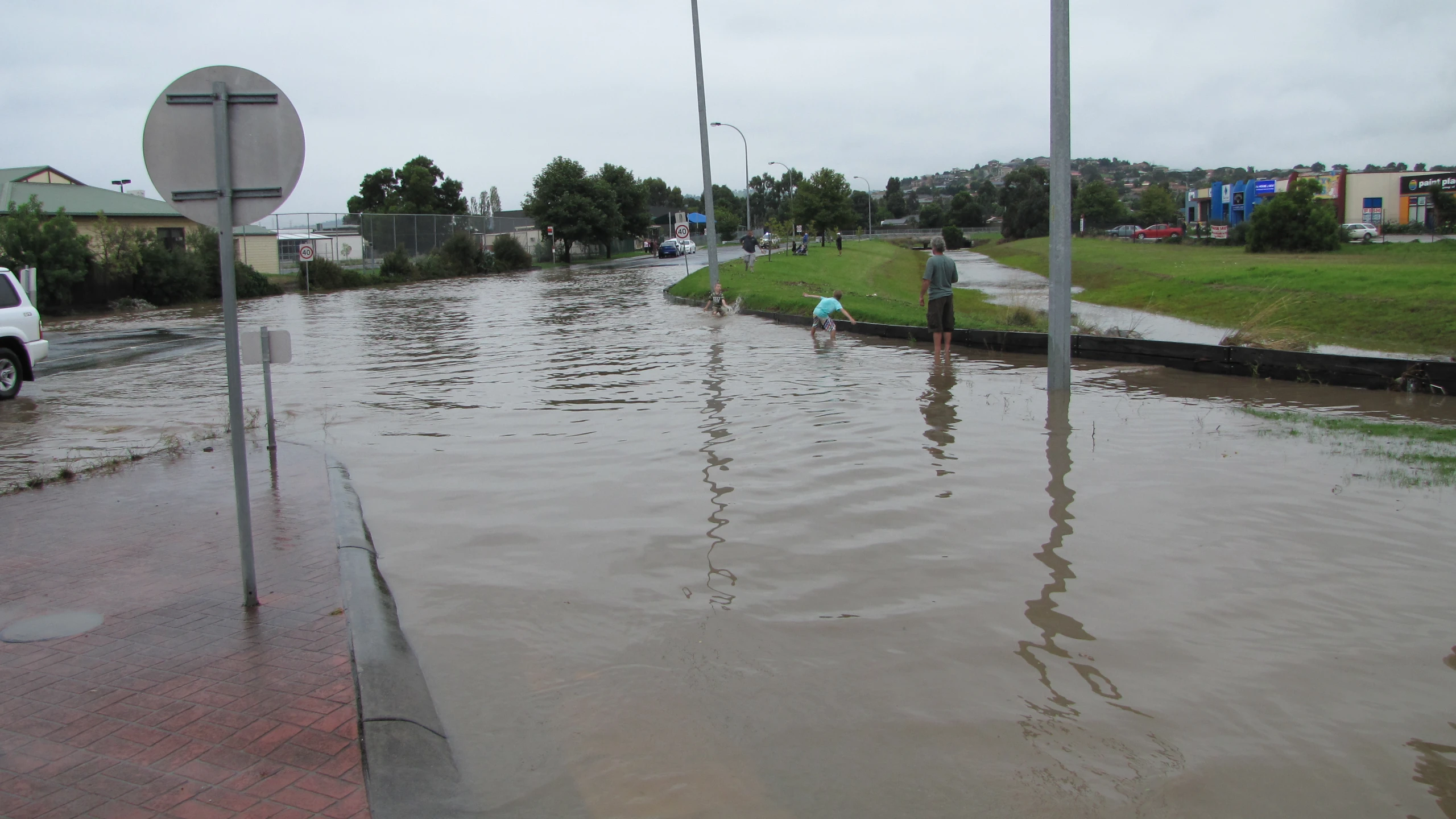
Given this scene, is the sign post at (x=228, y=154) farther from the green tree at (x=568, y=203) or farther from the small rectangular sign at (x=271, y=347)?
the green tree at (x=568, y=203)

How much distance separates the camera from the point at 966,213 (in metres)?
143

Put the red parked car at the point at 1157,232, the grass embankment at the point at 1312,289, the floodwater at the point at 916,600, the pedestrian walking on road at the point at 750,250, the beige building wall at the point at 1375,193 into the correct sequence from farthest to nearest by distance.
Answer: the beige building wall at the point at 1375,193, the red parked car at the point at 1157,232, the pedestrian walking on road at the point at 750,250, the grass embankment at the point at 1312,289, the floodwater at the point at 916,600

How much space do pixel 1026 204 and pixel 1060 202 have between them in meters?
97.2

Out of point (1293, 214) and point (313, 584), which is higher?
point (1293, 214)

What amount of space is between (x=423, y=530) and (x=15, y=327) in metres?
9.96

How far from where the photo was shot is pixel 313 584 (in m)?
5.66

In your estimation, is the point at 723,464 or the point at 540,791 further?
the point at 723,464

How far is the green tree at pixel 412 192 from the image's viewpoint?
11256cm

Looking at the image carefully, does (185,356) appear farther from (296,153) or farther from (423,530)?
(296,153)

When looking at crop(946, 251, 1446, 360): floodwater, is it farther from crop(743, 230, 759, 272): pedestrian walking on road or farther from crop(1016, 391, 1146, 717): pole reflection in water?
crop(743, 230, 759, 272): pedestrian walking on road

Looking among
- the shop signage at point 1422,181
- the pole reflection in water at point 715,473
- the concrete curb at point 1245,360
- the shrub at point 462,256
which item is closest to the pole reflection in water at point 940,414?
the pole reflection in water at point 715,473

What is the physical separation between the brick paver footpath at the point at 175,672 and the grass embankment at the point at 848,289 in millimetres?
14664

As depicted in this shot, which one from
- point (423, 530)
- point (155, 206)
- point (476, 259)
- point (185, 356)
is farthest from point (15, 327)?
point (476, 259)

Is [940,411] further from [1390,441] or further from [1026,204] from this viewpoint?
[1026,204]
